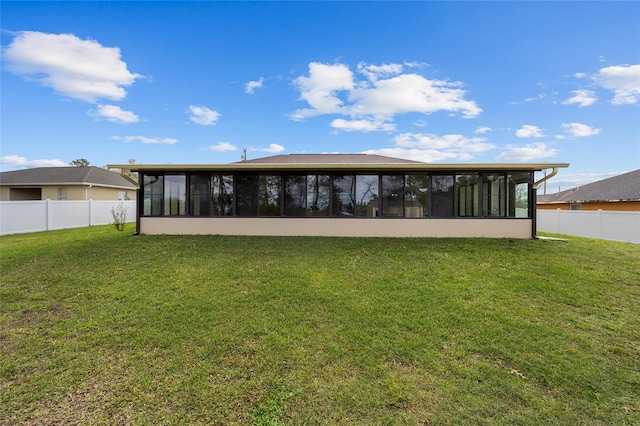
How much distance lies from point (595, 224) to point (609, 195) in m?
7.06

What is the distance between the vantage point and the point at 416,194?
32.3 ft


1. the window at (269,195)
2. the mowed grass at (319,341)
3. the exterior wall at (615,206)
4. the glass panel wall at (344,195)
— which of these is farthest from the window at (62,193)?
the exterior wall at (615,206)

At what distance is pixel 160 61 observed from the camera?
12695 millimetres

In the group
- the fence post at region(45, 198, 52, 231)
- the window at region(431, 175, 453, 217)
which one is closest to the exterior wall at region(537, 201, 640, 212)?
the window at region(431, 175, 453, 217)

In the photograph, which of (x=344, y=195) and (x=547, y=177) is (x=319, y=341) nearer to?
(x=344, y=195)

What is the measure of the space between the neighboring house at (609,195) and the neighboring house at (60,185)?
29294mm

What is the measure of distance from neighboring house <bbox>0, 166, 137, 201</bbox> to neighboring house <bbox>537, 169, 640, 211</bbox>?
29.3m

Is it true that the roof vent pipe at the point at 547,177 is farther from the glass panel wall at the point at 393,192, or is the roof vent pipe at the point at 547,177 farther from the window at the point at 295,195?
the window at the point at 295,195

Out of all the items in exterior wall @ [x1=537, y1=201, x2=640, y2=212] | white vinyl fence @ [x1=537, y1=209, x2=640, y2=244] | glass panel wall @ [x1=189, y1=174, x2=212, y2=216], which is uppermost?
glass panel wall @ [x1=189, y1=174, x2=212, y2=216]

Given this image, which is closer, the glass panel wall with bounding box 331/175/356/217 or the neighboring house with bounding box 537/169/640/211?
the glass panel wall with bounding box 331/175/356/217

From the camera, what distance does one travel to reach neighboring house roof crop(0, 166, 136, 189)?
60.7 ft

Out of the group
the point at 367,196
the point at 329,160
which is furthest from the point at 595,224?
the point at 329,160

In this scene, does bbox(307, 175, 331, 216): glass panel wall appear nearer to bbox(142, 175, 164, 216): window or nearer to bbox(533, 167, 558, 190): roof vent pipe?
bbox(142, 175, 164, 216): window

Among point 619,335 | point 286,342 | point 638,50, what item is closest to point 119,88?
point 286,342
